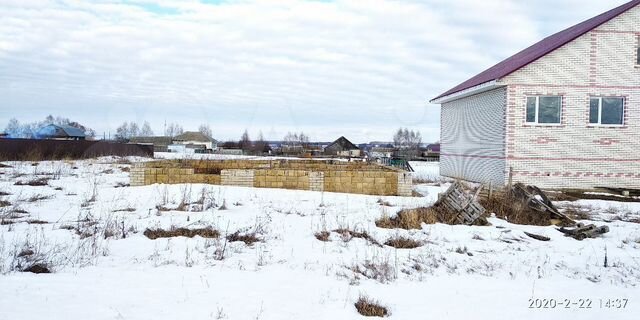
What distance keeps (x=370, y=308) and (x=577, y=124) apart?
13.7 meters

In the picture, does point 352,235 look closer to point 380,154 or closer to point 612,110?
point 612,110

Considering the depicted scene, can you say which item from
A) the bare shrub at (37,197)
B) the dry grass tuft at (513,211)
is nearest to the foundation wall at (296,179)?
the bare shrub at (37,197)

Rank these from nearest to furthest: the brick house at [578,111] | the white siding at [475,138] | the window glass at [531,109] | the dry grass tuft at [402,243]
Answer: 1. the dry grass tuft at [402,243]
2. the brick house at [578,111]
3. the window glass at [531,109]
4. the white siding at [475,138]

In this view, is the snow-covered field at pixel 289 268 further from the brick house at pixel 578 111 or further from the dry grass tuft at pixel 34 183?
the brick house at pixel 578 111

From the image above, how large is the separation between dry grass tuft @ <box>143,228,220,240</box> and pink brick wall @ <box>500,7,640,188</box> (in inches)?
442

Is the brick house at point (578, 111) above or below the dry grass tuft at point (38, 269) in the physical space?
above

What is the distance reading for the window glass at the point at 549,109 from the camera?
600 inches

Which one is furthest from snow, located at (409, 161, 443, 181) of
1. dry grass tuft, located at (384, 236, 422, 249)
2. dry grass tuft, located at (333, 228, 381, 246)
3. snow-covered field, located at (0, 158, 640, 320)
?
dry grass tuft, located at (384, 236, 422, 249)

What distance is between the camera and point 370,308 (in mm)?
4211

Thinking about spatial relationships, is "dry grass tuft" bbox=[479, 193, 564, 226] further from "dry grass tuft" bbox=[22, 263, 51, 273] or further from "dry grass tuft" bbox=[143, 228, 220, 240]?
"dry grass tuft" bbox=[22, 263, 51, 273]

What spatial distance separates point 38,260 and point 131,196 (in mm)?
5311

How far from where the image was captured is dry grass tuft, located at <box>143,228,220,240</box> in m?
6.75

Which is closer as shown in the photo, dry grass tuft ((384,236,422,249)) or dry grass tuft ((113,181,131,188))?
dry grass tuft ((384,236,422,249))

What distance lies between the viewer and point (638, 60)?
1540 centimetres
